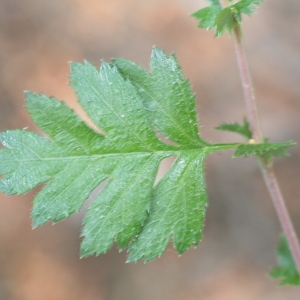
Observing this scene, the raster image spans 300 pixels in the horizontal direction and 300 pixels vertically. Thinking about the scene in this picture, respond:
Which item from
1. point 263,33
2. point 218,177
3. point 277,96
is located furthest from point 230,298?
point 263,33

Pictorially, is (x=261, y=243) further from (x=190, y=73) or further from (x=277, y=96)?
(x=190, y=73)

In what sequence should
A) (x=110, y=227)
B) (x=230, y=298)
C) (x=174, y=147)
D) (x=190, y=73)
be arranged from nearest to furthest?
(x=110, y=227) < (x=174, y=147) < (x=230, y=298) < (x=190, y=73)

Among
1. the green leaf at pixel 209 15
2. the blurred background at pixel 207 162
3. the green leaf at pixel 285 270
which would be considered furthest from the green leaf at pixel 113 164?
the blurred background at pixel 207 162

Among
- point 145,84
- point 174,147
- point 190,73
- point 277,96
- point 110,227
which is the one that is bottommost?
point 110,227

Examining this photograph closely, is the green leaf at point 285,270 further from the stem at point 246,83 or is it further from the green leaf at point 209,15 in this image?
the green leaf at point 209,15

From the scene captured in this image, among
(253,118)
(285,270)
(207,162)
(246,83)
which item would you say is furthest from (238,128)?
(207,162)

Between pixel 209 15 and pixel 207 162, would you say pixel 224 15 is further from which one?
pixel 207 162
